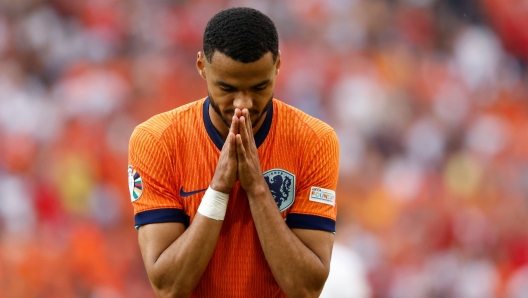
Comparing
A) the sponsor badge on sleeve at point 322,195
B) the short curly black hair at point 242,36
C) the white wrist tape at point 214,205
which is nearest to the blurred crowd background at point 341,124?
the sponsor badge on sleeve at point 322,195

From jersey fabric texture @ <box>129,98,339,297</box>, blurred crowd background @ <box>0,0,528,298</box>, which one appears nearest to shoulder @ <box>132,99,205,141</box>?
jersey fabric texture @ <box>129,98,339,297</box>

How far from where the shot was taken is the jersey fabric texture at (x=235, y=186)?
3.15m

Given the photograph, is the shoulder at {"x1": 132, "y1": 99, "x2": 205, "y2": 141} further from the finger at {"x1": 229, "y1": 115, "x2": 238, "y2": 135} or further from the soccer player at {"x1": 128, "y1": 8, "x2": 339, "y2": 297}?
the finger at {"x1": 229, "y1": 115, "x2": 238, "y2": 135}

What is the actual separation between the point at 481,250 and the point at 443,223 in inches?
18.5

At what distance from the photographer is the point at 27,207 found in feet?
24.9

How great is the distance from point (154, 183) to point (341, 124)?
5217 mm

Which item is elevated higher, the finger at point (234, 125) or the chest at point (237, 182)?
the finger at point (234, 125)

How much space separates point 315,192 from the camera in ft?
10.6

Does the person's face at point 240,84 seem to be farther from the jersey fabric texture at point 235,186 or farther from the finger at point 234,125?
the jersey fabric texture at point 235,186

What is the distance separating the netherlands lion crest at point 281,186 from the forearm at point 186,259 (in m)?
0.29

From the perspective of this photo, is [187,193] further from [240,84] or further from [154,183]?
[240,84]

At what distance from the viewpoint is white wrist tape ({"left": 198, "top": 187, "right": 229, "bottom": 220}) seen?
2990 mm

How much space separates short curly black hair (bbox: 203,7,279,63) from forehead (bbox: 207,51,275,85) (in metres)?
0.02

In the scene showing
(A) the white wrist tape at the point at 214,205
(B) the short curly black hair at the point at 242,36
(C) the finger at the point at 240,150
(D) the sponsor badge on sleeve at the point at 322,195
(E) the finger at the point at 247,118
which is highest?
(B) the short curly black hair at the point at 242,36
